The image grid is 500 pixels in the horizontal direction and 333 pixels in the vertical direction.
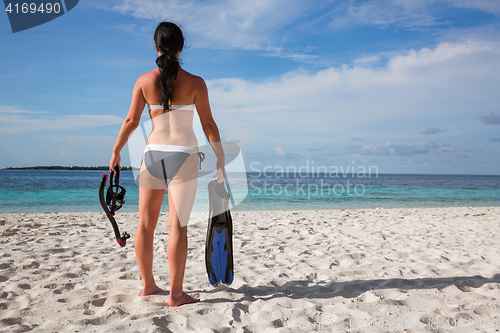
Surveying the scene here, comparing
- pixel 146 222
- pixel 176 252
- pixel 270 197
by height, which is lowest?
pixel 270 197

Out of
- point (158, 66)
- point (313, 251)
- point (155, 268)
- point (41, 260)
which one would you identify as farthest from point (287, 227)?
point (158, 66)

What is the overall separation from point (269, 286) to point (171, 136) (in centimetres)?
156

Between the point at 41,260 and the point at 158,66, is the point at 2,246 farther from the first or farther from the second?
the point at 158,66

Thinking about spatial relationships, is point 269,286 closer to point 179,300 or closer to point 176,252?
point 179,300

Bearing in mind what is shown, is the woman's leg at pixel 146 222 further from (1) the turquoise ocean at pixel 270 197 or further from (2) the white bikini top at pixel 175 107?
(1) the turquoise ocean at pixel 270 197

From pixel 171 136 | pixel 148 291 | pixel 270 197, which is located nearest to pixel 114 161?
pixel 171 136

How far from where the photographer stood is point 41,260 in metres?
3.17

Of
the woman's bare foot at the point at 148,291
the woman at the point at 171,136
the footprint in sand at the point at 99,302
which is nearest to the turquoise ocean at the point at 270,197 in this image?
the woman at the point at 171,136

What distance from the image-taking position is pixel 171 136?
2.00 m

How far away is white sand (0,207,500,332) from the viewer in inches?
72.7

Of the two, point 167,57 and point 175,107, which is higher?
point 167,57

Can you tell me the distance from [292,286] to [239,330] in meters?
0.94

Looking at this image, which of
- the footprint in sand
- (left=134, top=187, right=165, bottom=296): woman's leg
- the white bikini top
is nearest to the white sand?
the footprint in sand

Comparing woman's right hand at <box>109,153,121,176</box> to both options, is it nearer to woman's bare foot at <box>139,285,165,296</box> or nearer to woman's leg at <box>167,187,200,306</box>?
woman's leg at <box>167,187,200,306</box>
